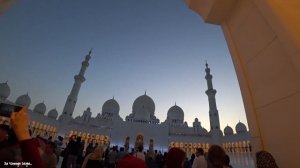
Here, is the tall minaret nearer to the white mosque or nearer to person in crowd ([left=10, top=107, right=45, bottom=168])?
the white mosque

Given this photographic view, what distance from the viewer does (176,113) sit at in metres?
39.9

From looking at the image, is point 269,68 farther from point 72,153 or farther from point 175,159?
point 72,153

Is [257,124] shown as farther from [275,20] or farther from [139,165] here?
[139,165]

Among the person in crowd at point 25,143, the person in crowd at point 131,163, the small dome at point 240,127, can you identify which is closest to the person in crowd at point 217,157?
the person in crowd at point 131,163

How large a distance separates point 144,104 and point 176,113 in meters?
6.85

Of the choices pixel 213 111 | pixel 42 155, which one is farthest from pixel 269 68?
pixel 213 111

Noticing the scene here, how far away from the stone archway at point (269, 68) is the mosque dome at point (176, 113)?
36814 millimetres

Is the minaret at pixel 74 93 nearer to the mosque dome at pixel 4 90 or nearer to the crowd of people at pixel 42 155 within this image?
the mosque dome at pixel 4 90

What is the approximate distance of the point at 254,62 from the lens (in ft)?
9.75

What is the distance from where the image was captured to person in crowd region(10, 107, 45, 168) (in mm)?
1060

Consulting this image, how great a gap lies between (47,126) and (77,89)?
6.63m

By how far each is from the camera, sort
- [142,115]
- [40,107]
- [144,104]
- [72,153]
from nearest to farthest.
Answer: [72,153], [40,107], [142,115], [144,104]

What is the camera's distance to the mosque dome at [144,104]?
38.7m

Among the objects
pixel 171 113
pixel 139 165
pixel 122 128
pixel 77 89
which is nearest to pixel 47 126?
pixel 77 89
